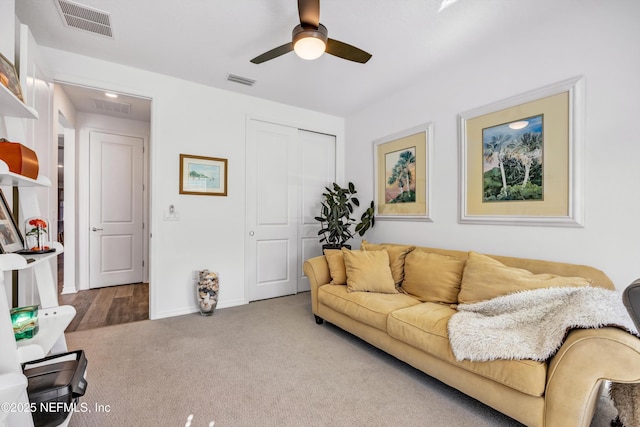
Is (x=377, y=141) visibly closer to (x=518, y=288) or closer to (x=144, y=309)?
(x=518, y=288)

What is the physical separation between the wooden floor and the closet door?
134 cm

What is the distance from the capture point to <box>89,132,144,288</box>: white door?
4.45 meters

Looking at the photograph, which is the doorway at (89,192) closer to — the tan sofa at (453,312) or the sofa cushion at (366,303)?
the sofa cushion at (366,303)

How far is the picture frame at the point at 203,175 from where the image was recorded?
11.2 feet

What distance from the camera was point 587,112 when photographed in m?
2.13

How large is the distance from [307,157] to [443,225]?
2148mm

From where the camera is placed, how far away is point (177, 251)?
11.0ft

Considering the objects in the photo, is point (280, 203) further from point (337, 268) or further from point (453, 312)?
point (453, 312)

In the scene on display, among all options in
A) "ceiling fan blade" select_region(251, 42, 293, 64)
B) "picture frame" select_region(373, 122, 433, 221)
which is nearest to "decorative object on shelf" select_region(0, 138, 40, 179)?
"ceiling fan blade" select_region(251, 42, 293, 64)

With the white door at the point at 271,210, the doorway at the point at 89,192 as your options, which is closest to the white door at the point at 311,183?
the white door at the point at 271,210

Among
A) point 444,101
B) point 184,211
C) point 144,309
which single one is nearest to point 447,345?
point 444,101

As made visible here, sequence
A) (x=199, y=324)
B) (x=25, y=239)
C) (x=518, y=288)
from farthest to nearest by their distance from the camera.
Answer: (x=199, y=324), (x=518, y=288), (x=25, y=239)

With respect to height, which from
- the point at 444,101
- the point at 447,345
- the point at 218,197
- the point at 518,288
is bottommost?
the point at 447,345

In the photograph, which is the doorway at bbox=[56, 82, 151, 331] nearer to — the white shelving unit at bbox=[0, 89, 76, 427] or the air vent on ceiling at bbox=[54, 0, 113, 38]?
the air vent on ceiling at bbox=[54, 0, 113, 38]
